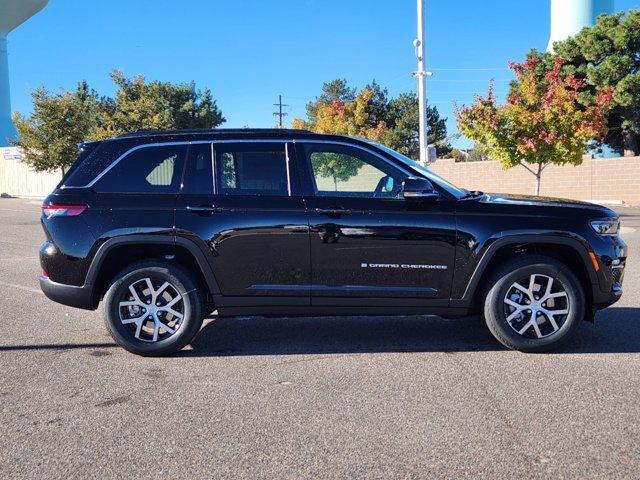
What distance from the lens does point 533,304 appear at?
5441mm

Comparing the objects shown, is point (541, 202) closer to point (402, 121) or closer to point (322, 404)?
point (322, 404)

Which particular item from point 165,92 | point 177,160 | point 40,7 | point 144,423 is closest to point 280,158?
point 177,160

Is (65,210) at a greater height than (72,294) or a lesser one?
greater

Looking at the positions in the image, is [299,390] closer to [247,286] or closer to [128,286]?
[247,286]

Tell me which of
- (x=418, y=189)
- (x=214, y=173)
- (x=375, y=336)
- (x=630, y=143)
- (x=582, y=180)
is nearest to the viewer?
(x=418, y=189)

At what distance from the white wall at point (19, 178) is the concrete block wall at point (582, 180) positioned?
3027 centimetres

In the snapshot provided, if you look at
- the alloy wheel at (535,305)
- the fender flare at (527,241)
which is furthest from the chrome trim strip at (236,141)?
the alloy wheel at (535,305)

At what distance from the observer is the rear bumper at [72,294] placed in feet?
18.1

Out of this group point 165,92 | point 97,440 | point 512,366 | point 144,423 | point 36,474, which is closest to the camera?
point 36,474

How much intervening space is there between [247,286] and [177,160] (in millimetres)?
1264

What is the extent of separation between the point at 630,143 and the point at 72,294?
33.2m

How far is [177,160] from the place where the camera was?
18.5ft

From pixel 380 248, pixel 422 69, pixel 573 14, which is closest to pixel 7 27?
pixel 573 14

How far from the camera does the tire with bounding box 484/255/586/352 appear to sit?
5.38 metres
